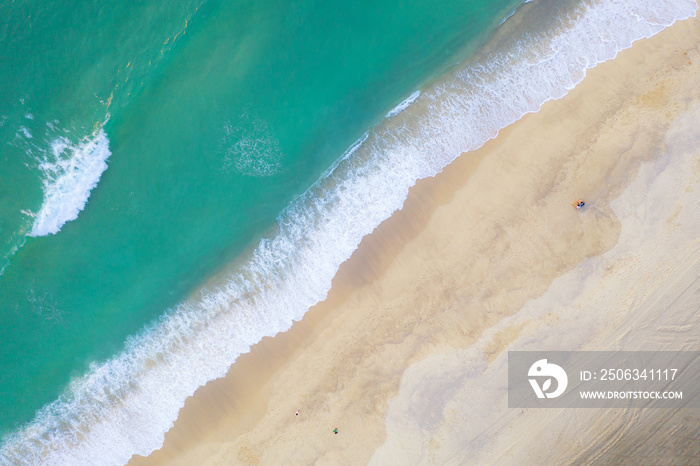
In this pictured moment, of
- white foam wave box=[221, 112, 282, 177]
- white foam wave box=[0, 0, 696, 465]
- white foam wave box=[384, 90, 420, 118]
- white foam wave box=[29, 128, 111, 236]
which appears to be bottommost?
white foam wave box=[0, 0, 696, 465]

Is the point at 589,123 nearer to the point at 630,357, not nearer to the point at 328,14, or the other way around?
the point at 630,357

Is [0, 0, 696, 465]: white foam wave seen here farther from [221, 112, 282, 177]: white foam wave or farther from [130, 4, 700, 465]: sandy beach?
[221, 112, 282, 177]: white foam wave

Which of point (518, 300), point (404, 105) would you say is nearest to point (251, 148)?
point (404, 105)

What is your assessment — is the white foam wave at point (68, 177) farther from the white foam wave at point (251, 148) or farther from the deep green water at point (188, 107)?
the white foam wave at point (251, 148)

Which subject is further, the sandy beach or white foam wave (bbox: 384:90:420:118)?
white foam wave (bbox: 384:90:420:118)

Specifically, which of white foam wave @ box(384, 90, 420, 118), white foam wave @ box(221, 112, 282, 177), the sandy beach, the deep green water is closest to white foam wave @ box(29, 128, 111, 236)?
the deep green water
